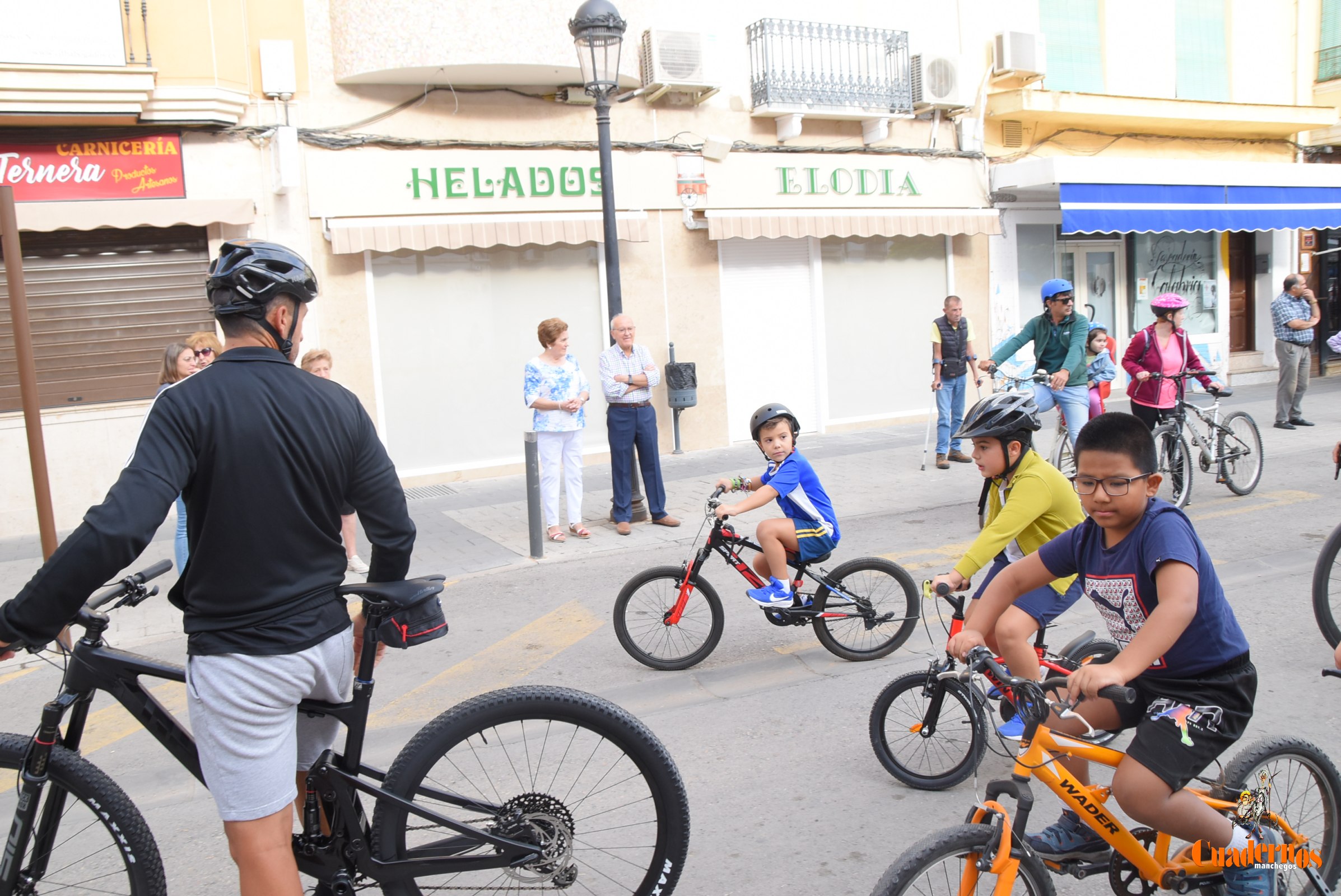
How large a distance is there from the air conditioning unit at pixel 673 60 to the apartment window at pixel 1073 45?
6318 millimetres

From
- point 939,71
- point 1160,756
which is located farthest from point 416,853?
point 939,71

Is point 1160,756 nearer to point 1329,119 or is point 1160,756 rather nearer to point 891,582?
point 891,582

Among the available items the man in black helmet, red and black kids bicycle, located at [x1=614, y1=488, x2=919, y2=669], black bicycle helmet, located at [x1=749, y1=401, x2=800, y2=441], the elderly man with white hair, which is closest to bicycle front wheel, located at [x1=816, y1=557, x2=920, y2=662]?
red and black kids bicycle, located at [x1=614, y1=488, x2=919, y2=669]

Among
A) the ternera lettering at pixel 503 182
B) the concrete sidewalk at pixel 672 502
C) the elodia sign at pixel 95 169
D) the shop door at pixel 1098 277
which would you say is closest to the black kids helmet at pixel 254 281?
the concrete sidewalk at pixel 672 502

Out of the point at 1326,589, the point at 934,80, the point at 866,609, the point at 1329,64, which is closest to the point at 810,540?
the point at 866,609

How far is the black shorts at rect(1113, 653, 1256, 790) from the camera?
2547mm

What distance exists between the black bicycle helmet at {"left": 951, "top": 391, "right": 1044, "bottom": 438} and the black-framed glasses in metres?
1.17

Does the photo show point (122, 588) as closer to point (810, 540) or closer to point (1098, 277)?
point (810, 540)

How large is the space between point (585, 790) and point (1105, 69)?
659 inches

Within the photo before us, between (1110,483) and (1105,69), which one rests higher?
(1105,69)

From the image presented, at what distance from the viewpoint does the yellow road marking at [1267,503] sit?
842cm

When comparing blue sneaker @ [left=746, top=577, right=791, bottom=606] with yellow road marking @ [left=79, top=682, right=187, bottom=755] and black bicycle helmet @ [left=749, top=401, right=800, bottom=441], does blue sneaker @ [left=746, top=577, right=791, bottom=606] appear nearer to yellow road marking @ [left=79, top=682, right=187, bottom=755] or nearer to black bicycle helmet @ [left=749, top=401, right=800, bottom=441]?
black bicycle helmet @ [left=749, top=401, right=800, bottom=441]

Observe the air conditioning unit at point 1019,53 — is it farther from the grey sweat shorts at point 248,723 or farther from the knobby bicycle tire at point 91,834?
the knobby bicycle tire at point 91,834

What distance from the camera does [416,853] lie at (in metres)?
2.68
